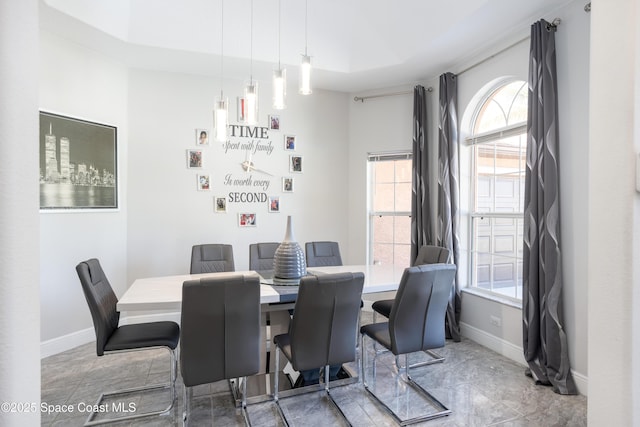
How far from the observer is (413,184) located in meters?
4.27

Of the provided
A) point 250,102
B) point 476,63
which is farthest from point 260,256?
point 476,63

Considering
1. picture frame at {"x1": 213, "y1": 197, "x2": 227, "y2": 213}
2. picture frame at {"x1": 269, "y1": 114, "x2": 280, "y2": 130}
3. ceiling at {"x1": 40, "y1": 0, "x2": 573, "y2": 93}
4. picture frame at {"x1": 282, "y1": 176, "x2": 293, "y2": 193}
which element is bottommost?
picture frame at {"x1": 213, "y1": 197, "x2": 227, "y2": 213}

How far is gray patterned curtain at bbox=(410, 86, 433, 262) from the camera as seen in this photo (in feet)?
13.6

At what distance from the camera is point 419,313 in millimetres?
2365

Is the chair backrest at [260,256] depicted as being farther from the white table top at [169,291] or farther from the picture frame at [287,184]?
the picture frame at [287,184]

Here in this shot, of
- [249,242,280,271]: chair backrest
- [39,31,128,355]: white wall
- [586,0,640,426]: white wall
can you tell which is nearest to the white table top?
[249,242,280,271]: chair backrest

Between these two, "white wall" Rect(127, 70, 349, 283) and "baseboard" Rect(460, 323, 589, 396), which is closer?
"baseboard" Rect(460, 323, 589, 396)

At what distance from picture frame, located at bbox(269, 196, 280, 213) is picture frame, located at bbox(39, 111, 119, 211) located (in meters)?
1.68

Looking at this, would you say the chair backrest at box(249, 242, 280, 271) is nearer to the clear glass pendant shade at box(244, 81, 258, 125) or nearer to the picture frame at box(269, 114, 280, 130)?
the clear glass pendant shade at box(244, 81, 258, 125)

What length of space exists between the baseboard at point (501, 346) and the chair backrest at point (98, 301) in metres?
3.20

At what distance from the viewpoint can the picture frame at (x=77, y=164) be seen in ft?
10.6

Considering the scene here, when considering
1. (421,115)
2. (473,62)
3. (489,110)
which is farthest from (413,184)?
(473,62)

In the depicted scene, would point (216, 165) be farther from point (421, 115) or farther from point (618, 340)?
point (618, 340)

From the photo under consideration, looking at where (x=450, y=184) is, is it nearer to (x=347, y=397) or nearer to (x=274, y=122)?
(x=274, y=122)
